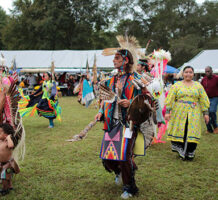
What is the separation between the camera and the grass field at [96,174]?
3061mm

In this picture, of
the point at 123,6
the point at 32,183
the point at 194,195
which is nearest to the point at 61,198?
the point at 32,183

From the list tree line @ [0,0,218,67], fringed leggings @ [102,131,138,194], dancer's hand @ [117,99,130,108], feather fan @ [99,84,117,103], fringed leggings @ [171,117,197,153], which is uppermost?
tree line @ [0,0,218,67]

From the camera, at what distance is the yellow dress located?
169 inches

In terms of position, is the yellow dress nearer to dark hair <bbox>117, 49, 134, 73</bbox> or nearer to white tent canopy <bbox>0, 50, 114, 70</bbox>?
dark hair <bbox>117, 49, 134, 73</bbox>

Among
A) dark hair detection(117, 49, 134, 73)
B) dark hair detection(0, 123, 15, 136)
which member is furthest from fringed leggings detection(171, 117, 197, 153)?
dark hair detection(0, 123, 15, 136)

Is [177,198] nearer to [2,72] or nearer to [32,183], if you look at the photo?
[32,183]

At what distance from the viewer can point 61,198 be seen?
295cm

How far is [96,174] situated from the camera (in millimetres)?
3680

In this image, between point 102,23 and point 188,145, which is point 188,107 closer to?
point 188,145

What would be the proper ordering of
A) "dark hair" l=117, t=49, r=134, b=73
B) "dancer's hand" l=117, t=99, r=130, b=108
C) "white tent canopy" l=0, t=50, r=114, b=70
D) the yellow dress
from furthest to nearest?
"white tent canopy" l=0, t=50, r=114, b=70 → the yellow dress → "dark hair" l=117, t=49, r=134, b=73 → "dancer's hand" l=117, t=99, r=130, b=108

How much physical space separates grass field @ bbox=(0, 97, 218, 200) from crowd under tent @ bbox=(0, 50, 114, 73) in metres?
14.7

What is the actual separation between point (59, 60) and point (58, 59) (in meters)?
0.16

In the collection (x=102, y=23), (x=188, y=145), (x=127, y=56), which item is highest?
(x=102, y=23)

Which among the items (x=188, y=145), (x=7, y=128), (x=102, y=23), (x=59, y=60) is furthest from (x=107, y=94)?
(x=102, y=23)
